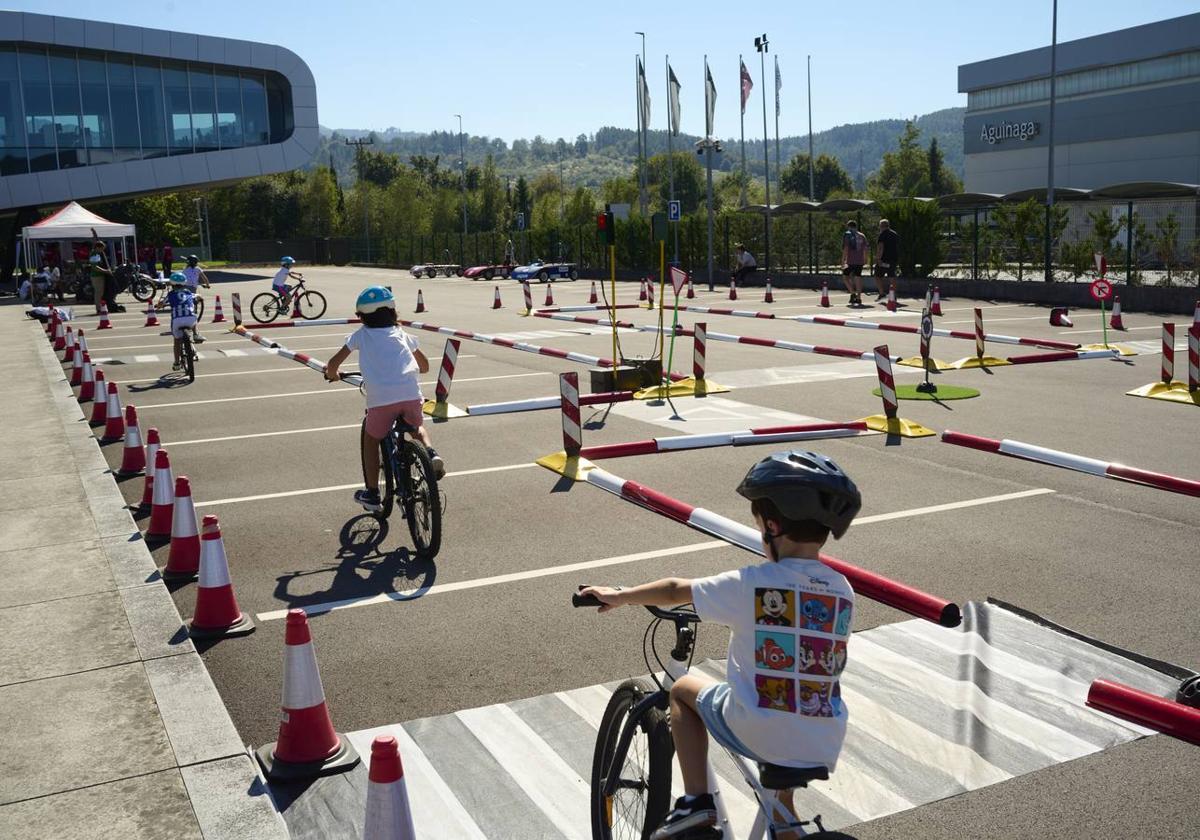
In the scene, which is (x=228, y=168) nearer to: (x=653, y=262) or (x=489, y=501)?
(x=653, y=262)

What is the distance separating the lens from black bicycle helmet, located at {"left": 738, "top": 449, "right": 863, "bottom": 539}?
3121 millimetres

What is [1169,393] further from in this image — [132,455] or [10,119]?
[10,119]

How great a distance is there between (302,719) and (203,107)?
6949 centimetres

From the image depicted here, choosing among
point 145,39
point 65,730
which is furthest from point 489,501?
point 145,39

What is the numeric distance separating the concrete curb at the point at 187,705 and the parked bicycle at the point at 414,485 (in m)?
1.71

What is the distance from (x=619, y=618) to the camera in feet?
22.5

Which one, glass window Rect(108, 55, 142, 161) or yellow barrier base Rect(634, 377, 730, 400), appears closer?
yellow barrier base Rect(634, 377, 730, 400)

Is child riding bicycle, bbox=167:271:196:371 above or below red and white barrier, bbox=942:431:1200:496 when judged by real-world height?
above

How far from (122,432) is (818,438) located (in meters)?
8.01

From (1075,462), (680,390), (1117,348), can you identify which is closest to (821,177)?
(1117,348)

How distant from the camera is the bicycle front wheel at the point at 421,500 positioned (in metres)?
8.02

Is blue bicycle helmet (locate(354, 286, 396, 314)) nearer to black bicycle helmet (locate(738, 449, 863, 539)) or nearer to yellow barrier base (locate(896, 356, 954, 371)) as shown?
black bicycle helmet (locate(738, 449, 863, 539))

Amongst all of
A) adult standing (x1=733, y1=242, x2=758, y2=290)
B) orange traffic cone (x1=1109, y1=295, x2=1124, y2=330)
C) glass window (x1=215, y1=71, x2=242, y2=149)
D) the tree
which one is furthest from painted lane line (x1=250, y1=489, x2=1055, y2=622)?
the tree

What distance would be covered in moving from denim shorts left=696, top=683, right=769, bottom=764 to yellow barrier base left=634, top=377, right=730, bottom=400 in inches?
477
